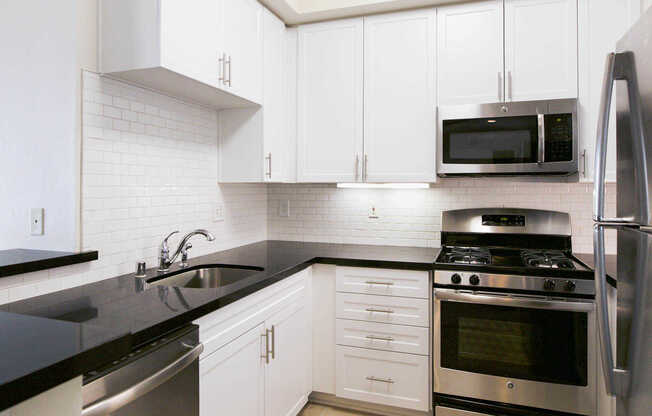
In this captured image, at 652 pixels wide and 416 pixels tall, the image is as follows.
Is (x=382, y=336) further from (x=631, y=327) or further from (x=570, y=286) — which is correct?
(x=631, y=327)

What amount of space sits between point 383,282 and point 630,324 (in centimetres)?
134

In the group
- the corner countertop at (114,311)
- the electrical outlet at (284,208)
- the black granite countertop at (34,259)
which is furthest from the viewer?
the electrical outlet at (284,208)

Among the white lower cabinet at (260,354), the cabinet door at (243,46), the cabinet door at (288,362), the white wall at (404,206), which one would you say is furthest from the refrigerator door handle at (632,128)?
the cabinet door at (243,46)

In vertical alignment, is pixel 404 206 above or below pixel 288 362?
above

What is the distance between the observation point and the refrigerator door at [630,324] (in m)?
1.05

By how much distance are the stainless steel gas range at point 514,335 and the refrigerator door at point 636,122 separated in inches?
39.8

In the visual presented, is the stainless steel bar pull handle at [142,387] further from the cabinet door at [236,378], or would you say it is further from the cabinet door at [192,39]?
the cabinet door at [192,39]

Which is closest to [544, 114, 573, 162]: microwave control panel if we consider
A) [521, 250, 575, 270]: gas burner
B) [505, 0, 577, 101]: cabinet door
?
[505, 0, 577, 101]: cabinet door

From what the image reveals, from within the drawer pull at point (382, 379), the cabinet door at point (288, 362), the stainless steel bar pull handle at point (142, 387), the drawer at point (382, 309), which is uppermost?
the stainless steel bar pull handle at point (142, 387)

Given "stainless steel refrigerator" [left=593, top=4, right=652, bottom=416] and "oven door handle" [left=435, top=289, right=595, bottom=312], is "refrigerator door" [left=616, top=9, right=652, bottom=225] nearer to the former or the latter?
"stainless steel refrigerator" [left=593, top=4, right=652, bottom=416]

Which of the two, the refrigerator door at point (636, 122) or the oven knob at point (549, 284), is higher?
the refrigerator door at point (636, 122)

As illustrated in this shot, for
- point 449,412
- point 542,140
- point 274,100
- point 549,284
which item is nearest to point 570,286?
point 549,284

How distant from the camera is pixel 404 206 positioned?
9.55ft

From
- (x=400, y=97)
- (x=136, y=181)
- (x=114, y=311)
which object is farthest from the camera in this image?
(x=400, y=97)
